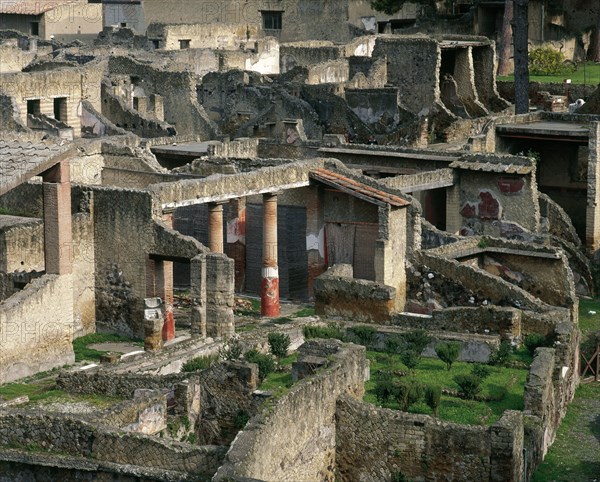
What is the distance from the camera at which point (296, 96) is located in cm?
4603

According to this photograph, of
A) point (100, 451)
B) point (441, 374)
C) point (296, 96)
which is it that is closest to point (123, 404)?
point (100, 451)

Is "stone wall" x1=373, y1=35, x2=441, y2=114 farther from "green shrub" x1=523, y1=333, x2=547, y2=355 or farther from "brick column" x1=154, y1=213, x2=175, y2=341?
"green shrub" x1=523, y1=333, x2=547, y2=355

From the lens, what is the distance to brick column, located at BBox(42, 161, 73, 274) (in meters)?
28.8

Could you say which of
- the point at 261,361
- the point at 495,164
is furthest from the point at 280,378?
the point at 495,164

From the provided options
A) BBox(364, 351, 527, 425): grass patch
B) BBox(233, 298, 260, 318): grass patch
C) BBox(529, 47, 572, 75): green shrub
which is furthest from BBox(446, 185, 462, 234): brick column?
BBox(529, 47, 572, 75): green shrub

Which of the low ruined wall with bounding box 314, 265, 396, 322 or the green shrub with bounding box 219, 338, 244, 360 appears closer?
the green shrub with bounding box 219, 338, 244, 360

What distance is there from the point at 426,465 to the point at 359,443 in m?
0.94

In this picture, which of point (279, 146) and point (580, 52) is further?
point (580, 52)

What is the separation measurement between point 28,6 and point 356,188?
34.1 metres

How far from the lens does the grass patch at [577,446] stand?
23.7m

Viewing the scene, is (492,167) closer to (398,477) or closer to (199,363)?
(199,363)

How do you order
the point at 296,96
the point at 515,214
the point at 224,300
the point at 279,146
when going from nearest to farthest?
the point at 224,300, the point at 515,214, the point at 279,146, the point at 296,96

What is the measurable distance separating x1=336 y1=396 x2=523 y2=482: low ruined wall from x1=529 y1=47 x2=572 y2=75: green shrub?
3340cm

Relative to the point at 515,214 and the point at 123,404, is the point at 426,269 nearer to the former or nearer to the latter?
the point at 515,214
